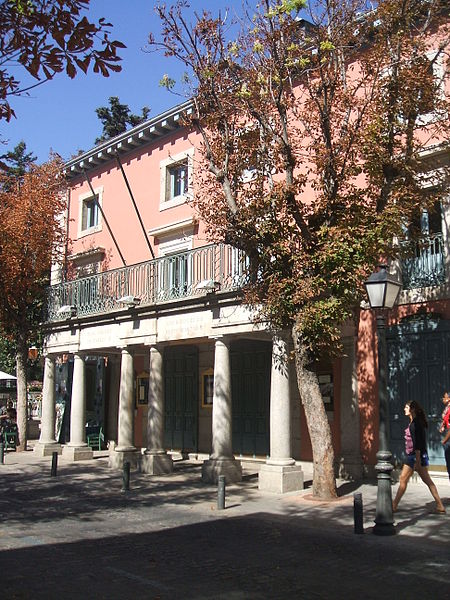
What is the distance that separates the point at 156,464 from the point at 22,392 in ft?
25.6

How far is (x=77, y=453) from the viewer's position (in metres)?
20.4

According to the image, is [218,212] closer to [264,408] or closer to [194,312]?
[194,312]

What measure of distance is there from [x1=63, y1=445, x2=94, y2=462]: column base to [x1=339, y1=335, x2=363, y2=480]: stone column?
8949mm

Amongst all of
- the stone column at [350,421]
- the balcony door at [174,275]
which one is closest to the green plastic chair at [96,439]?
the balcony door at [174,275]

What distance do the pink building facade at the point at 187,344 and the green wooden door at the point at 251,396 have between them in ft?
0.14

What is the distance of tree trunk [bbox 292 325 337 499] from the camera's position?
39.1 feet

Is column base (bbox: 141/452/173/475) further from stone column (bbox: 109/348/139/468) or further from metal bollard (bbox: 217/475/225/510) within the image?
metal bollard (bbox: 217/475/225/510)

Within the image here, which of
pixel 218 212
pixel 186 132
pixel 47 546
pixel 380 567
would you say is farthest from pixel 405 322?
pixel 186 132

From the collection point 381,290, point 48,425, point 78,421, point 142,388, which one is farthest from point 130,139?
point 381,290

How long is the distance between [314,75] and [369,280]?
475 centimetres

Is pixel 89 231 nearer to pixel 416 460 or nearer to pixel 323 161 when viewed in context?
pixel 323 161

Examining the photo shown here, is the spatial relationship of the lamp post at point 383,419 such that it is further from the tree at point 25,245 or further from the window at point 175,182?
the tree at point 25,245

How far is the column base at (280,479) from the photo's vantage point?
43.7 feet

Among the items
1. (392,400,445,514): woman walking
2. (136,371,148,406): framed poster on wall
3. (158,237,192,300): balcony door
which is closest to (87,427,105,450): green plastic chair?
(136,371,148,406): framed poster on wall
